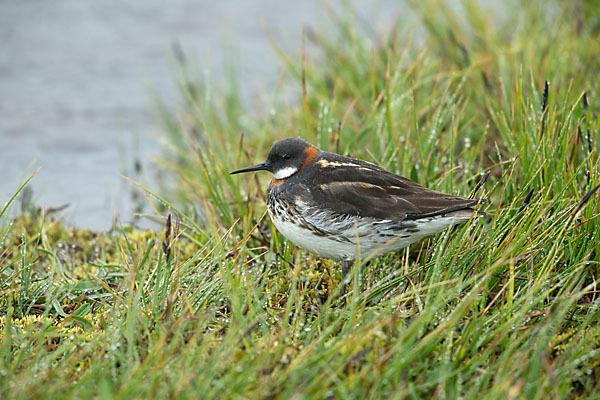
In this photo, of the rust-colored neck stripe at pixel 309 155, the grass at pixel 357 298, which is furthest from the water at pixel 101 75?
the rust-colored neck stripe at pixel 309 155

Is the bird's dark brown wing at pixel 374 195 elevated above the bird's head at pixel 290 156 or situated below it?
below

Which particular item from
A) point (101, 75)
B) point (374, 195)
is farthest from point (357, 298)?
point (101, 75)

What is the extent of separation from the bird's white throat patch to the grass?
431mm

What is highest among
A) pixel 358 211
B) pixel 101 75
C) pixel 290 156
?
pixel 290 156

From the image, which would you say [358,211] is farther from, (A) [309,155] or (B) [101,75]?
(B) [101,75]

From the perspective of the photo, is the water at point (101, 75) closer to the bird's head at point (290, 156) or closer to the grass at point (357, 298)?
the grass at point (357, 298)

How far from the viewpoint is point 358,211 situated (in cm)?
405

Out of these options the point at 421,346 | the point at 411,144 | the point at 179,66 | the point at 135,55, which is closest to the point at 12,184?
the point at 179,66

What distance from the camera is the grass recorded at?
299cm

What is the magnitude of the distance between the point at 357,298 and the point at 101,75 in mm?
7145

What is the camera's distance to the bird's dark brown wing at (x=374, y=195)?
13.1 feet

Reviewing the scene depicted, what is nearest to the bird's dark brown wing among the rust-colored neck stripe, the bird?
the bird

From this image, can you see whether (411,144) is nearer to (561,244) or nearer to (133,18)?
(561,244)

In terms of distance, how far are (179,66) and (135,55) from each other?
4.47 ft
